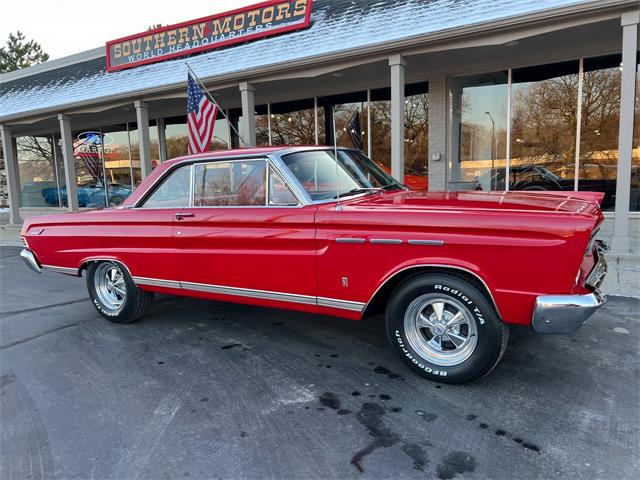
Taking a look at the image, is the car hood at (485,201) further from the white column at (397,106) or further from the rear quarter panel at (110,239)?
the white column at (397,106)

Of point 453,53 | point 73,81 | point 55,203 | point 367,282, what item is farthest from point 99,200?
point 367,282

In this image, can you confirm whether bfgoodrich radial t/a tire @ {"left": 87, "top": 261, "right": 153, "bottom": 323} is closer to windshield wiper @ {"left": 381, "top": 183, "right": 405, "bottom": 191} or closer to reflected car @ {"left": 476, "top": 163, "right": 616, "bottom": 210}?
windshield wiper @ {"left": 381, "top": 183, "right": 405, "bottom": 191}

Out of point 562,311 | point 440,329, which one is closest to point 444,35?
point 440,329

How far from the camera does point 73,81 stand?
14227 millimetres

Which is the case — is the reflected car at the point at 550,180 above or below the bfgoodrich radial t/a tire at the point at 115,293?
above

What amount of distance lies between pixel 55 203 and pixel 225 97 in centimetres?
1079

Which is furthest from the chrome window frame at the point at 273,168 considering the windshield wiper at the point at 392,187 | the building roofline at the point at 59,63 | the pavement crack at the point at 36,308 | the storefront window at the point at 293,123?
the building roofline at the point at 59,63

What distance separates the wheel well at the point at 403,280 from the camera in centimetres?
311

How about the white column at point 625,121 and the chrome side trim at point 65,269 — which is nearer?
the chrome side trim at point 65,269

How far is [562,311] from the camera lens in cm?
283

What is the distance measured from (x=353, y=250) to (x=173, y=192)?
2.03 meters

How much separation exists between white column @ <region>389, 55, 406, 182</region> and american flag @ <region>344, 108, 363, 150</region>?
297 centimetres

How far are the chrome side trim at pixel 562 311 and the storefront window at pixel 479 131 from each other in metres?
7.85

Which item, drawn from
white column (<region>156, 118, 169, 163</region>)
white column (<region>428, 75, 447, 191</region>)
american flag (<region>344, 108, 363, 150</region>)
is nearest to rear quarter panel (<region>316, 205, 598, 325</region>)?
white column (<region>428, 75, 447, 191</region>)
